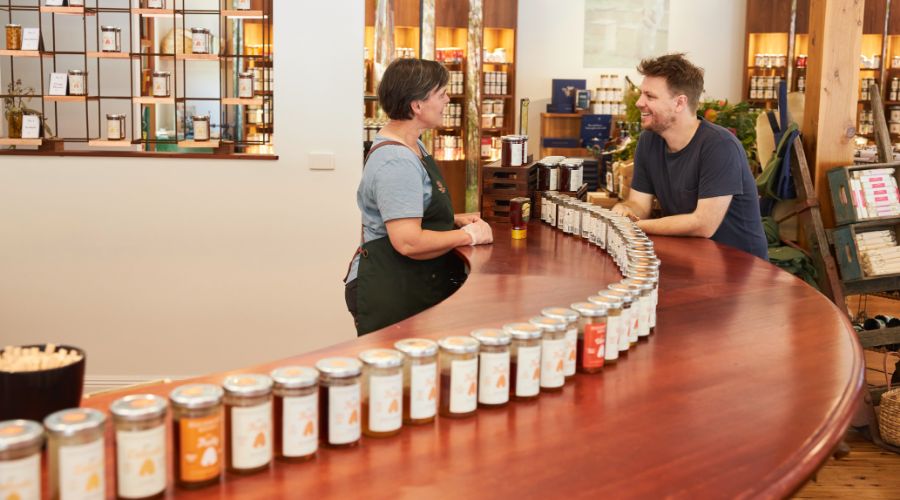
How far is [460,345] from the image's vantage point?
1.54m

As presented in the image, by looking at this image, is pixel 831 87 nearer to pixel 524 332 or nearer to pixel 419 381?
pixel 524 332

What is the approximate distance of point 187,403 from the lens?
1.25 meters

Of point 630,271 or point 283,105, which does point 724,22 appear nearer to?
point 283,105

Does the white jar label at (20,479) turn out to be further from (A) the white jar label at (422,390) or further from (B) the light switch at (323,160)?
(B) the light switch at (323,160)

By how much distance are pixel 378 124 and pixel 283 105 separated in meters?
1.39

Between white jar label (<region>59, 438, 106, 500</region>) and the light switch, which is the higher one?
the light switch

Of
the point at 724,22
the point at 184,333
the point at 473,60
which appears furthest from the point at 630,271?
the point at 724,22

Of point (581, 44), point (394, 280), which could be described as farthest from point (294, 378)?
point (581, 44)

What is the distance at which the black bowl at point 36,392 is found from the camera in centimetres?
130

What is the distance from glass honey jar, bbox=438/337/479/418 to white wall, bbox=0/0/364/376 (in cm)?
345

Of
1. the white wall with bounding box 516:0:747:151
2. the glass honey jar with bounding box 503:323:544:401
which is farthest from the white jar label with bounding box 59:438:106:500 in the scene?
the white wall with bounding box 516:0:747:151

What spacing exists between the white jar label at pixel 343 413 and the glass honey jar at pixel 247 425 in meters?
0.11

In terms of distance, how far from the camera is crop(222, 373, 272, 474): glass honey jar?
1.29 m

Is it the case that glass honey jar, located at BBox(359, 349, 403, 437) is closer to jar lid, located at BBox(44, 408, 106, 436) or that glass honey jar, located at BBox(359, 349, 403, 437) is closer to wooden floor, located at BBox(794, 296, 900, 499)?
jar lid, located at BBox(44, 408, 106, 436)
